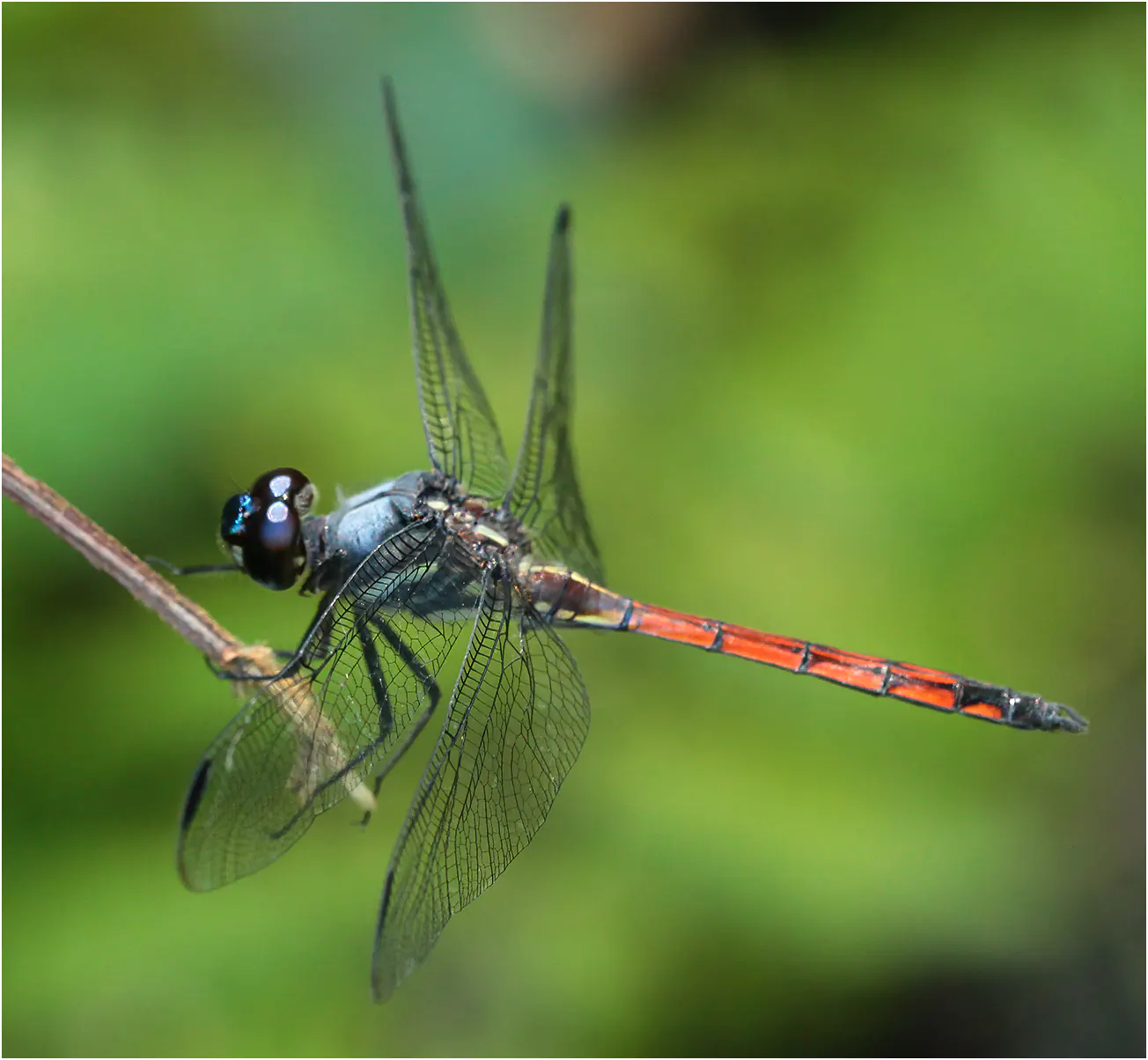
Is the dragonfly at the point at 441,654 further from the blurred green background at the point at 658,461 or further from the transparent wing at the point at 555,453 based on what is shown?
the blurred green background at the point at 658,461

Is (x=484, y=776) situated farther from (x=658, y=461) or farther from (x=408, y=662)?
(x=658, y=461)

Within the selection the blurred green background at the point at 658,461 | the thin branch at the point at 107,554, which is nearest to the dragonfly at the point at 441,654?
the thin branch at the point at 107,554

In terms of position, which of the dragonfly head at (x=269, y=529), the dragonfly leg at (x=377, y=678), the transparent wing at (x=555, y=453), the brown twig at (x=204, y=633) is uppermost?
the transparent wing at (x=555, y=453)

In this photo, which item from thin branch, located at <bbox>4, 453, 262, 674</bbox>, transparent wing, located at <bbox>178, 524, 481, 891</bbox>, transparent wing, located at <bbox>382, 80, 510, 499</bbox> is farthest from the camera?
transparent wing, located at <bbox>382, 80, 510, 499</bbox>

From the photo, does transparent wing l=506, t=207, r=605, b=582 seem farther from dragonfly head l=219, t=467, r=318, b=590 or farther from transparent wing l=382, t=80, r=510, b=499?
dragonfly head l=219, t=467, r=318, b=590

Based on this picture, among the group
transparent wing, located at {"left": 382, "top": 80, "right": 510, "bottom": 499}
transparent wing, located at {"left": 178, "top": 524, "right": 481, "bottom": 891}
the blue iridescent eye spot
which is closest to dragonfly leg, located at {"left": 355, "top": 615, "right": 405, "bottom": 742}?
transparent wing, located at {"left": 178, "top": 524, "right": 481, "bottom": 891}

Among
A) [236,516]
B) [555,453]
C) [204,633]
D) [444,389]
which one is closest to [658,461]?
[555,453]

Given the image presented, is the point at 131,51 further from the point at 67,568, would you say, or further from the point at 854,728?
the point at 854,728
